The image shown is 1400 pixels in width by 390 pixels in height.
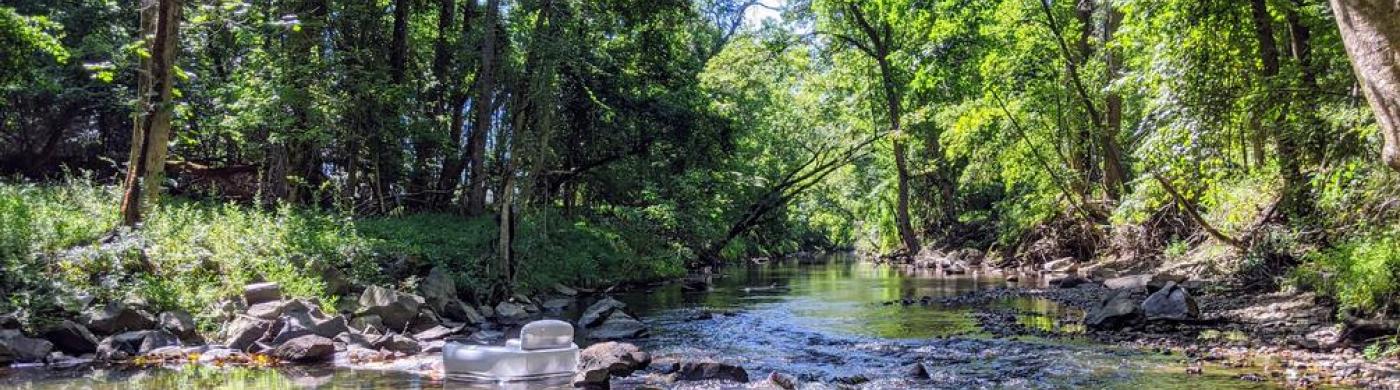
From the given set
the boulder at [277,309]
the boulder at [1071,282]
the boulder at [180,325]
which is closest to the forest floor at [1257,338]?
the boulder at [1071,282]

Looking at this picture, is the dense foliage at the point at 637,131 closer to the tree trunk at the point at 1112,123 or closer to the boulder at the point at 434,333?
the tree trunk at the point at 1112,123

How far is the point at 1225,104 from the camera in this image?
12.6 m

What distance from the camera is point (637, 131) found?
23.5 meters

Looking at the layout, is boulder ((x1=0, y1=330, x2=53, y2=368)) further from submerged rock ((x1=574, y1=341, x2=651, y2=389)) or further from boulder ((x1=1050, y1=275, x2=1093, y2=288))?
boulder ((x1=1050, y1=275, x2=1093, y2=288))

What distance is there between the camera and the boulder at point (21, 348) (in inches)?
359

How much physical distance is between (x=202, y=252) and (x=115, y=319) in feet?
6.80

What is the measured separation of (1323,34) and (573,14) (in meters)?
14.8

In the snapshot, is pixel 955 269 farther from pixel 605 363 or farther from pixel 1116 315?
pixel 605 363

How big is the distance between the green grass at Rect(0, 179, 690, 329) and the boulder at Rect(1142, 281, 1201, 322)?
10.8 meters

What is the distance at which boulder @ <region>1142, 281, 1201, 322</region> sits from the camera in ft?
38.4

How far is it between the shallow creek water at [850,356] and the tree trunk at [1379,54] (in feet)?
7.79

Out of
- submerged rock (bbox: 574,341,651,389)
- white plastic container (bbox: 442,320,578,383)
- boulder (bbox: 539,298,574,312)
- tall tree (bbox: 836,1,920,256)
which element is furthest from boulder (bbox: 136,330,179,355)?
tall tree (bbox: 836,1,920,256)

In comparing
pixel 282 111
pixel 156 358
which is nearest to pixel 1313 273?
pixel 156 358

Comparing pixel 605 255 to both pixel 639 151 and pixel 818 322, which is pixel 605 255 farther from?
pixel 818 322
